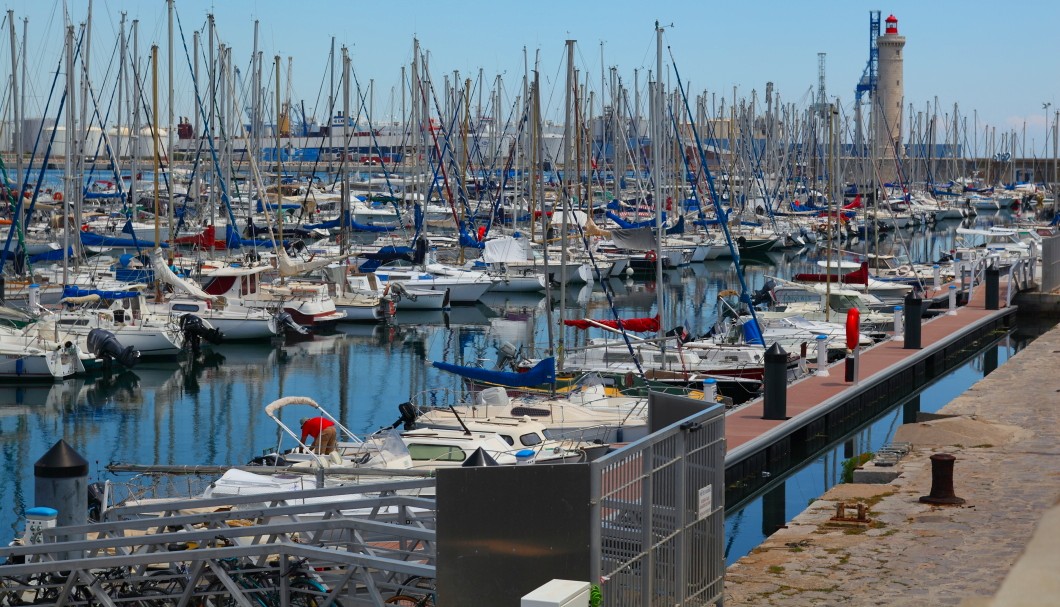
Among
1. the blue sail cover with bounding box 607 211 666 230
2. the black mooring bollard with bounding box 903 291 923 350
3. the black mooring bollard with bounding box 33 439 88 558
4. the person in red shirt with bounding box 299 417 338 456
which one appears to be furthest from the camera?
the blue sail cover with bounding box 607 211 666 230

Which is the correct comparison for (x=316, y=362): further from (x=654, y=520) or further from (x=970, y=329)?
(x=654, y=520)

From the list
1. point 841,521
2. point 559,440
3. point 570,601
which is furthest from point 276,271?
point 570,601

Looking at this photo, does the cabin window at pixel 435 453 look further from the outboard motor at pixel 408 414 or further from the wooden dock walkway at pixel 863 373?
the wooden dock walkway at pixel 863 373

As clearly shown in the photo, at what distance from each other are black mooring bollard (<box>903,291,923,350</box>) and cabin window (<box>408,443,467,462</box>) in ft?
48.7

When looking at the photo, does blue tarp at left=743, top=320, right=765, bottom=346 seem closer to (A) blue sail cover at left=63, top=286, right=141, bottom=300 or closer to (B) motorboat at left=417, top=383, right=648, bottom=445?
(B) motorboat at left=417, top=383, right=648, bottom=445

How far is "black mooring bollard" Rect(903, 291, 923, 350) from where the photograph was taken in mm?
30750

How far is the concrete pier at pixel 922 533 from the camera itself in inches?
456

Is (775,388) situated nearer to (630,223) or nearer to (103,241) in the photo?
(103,241)

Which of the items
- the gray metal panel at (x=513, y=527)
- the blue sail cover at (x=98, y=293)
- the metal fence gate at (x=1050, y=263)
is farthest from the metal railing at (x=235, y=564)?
the metal fence gate at (x=1050, y=263)

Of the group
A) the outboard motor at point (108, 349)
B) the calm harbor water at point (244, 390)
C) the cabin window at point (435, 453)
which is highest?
the cabin window at point (435, 453)

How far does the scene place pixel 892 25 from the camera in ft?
505

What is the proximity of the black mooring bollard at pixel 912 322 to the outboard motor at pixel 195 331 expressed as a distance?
19.4 metres

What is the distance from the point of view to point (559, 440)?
21359mm

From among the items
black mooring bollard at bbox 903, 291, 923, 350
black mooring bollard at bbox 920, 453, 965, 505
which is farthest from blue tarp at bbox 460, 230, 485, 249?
black mooring bollard at bbox 920, 453, 965, 505
